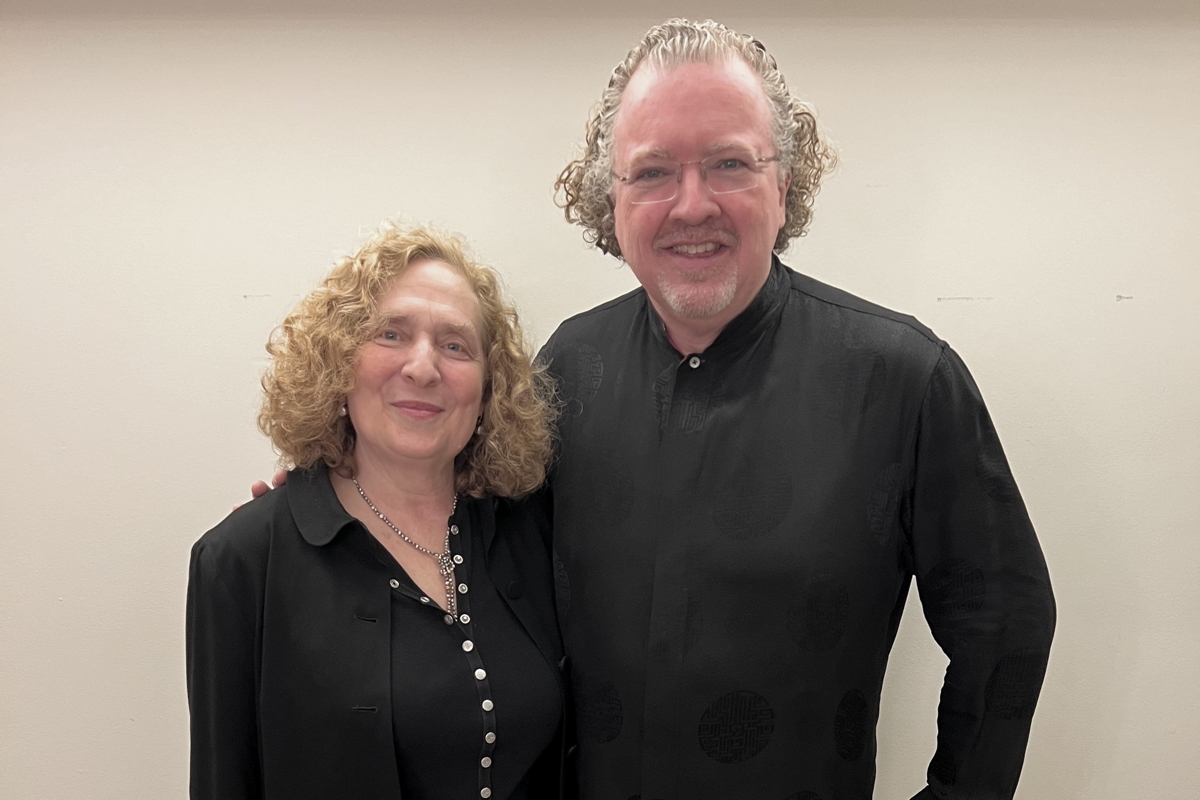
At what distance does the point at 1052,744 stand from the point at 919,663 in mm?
336

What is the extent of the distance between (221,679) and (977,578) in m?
1.17

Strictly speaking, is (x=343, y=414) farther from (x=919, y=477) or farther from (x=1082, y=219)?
(x=1082, y=219)

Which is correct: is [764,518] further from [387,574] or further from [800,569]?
[387,574]

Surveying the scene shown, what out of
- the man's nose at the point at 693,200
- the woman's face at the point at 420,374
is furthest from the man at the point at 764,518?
the woman's face at the point at 420,374

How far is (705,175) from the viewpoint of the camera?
1.35 meters

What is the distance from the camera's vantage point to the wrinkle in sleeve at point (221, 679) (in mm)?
1351

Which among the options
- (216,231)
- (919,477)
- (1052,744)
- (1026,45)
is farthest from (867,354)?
(216,231)

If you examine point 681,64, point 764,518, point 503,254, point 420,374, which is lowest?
point 764,518

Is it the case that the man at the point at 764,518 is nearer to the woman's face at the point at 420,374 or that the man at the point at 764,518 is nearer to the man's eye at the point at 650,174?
the man's eye at the point at 650,174

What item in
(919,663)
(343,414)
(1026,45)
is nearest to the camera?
(343,414)

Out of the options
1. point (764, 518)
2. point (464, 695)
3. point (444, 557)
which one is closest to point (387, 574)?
point (444, 557)

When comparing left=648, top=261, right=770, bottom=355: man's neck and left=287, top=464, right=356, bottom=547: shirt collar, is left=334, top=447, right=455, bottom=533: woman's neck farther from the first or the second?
left=648, top=261, right=770, bottom=355: man's neck

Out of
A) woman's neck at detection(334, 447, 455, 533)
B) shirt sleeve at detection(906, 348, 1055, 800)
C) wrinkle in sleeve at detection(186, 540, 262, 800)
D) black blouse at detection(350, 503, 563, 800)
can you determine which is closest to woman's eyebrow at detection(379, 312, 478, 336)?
woman's neck at detection(334, 447, 455, 533)

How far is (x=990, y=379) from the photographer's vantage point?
6.28 feet
